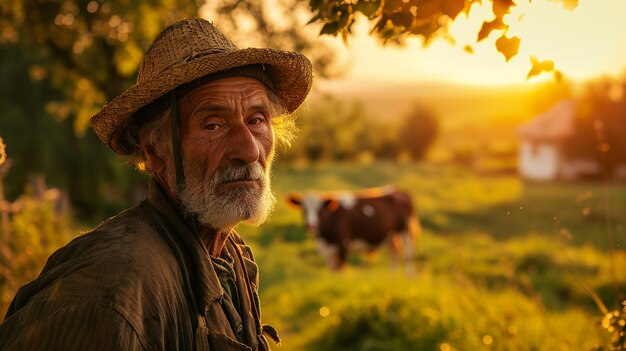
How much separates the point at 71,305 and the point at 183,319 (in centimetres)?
37

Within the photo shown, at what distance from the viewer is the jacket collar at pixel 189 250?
2.22 m

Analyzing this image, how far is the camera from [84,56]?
1171 cm

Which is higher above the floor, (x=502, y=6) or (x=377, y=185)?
(x=377, y=185)

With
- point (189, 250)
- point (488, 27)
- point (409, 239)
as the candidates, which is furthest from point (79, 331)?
point (409, 239)

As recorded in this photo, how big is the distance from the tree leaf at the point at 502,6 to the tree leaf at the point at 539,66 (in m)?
0.30

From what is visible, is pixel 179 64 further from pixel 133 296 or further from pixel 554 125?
pixel 554 125

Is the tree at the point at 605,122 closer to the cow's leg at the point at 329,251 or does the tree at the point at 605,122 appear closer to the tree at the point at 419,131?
the cow's leg at the point at 329,251

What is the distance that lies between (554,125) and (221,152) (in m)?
39.4

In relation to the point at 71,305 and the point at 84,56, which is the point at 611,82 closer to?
the point at 84,56

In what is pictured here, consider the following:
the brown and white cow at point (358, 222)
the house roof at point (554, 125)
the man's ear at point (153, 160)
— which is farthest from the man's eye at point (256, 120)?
the house roof at point (554, 125)

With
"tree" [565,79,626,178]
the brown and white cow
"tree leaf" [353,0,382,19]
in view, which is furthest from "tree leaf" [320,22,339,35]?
"tree" [565,79,626,178]

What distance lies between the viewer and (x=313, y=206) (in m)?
15.0

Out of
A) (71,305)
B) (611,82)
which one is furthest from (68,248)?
(611,82)

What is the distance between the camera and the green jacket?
186cm
